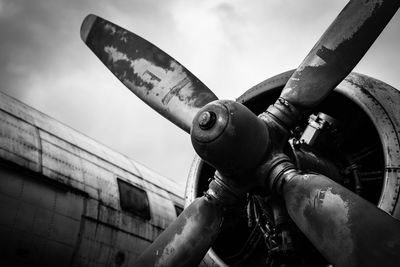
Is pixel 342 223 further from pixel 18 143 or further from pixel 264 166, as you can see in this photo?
pixel 18 143

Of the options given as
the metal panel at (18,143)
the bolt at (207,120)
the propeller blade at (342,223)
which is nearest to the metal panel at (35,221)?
the metal panel at (18,143)

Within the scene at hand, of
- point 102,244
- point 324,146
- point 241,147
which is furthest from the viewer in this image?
point 102,244

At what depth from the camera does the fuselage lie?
16.4 ft

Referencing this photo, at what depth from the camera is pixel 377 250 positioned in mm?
2338

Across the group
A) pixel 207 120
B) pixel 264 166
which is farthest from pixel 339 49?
pixel 207 120

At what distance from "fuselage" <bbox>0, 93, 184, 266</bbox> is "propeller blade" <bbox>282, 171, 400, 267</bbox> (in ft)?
11.4

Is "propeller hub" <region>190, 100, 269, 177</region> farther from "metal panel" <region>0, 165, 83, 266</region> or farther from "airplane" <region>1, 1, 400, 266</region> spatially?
"metal panel" <region>0, 165, 83, 266</region>

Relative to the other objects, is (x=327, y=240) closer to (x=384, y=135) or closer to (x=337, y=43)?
(x=384, y=135)

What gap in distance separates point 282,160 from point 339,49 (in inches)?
45.7

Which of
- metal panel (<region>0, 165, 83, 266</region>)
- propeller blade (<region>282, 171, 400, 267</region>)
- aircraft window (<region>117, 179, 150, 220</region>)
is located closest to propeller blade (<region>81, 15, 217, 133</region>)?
propeller blade (<region>282, 171, 400, 267</region>)

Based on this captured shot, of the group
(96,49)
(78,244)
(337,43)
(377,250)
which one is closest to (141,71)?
(96,49)

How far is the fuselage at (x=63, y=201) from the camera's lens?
4988 millimetres

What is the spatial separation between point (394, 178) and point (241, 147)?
1.36m

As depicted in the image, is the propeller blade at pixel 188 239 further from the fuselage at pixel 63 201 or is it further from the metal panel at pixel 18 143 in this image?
the metal panel at pixel 18 143
